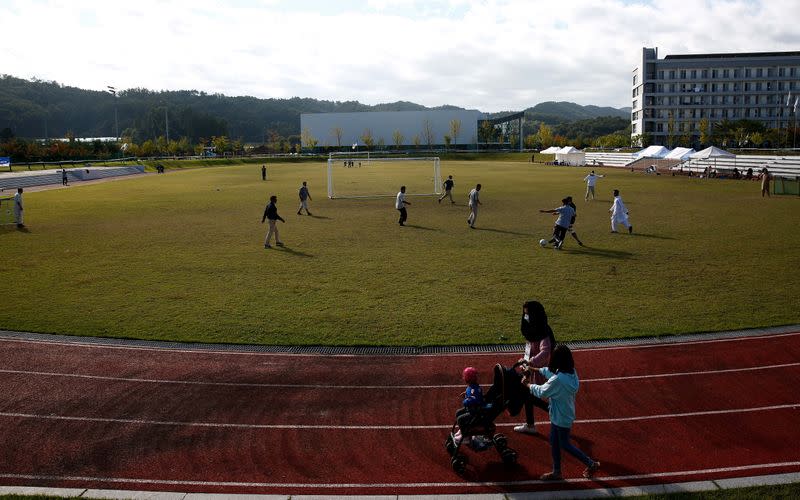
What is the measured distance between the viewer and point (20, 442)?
8.64m

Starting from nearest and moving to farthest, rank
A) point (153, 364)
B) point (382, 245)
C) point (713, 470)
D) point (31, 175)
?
point (713, 470)
point (153, 364)
point (382, 245)
point (31, 175)

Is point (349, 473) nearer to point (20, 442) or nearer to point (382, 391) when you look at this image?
point (382, 391)

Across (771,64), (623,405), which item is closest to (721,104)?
(771,64)

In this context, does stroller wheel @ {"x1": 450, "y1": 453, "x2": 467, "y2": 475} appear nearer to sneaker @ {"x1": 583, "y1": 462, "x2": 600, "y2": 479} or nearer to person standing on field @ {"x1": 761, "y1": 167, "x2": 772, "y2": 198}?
sneaker @ {"x1": 583, "y1": 462, "x2": 600, "y2": 479}

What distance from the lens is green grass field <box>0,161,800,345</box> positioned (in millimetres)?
13258

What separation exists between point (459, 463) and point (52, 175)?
66.8 metres

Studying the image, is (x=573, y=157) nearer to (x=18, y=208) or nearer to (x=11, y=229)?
(x=18, y=208)

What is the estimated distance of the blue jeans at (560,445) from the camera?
7.27 meters

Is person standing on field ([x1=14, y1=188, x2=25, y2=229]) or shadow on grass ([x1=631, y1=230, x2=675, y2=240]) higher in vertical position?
person standing on field ([x1=14, y1=188, x2=25, y2=229])

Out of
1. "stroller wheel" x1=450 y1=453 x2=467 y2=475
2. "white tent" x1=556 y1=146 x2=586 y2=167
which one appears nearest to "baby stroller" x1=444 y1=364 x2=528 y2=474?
"stroller wheel" x1=450 y1=453 x2=467 y2=475

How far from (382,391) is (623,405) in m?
3.87

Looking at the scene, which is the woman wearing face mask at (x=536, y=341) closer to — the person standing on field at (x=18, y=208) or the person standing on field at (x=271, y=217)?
the person standing on field at (x=271, y=217)

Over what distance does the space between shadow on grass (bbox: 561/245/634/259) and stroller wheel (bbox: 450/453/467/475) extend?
13.9 metres

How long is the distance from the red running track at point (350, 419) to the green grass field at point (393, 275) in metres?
1.24
